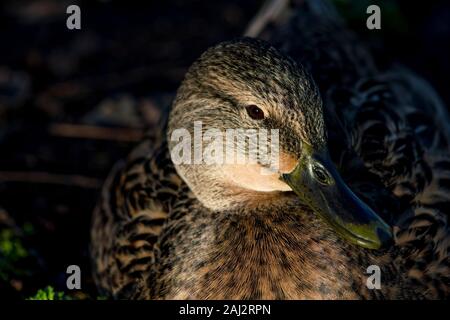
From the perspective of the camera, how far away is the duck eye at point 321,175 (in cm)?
301

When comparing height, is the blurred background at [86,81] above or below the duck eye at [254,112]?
above

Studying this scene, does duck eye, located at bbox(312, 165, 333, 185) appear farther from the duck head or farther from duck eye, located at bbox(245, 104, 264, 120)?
duck eye, located at bbox(245, 104, 264, 120)

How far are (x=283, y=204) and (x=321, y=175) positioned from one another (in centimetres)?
30

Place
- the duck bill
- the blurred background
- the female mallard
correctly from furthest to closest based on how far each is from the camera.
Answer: the blurred background
the female mallard
the duck bill

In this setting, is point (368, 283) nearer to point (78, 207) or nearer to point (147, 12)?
point (78, 207)

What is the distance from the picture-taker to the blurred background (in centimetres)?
464

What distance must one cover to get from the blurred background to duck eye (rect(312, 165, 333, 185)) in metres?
1.65

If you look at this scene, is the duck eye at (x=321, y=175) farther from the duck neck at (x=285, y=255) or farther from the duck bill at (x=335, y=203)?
the duck neck at (x=285, y=255)

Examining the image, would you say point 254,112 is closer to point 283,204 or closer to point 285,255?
point 283,204

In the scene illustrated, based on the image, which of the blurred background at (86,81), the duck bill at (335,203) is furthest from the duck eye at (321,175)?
the blurred background at (86,81)

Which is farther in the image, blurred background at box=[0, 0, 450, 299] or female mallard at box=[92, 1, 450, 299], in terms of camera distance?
blurred background at box=[0, 0, 450, 299]

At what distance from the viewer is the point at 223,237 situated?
3.24 meters

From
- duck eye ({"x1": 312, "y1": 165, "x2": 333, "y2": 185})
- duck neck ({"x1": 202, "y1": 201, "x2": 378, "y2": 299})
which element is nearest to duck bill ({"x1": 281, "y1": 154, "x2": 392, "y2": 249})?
duck eye ({"x1": 312, "y1": 165, "x2": 333, "y2": 185})
